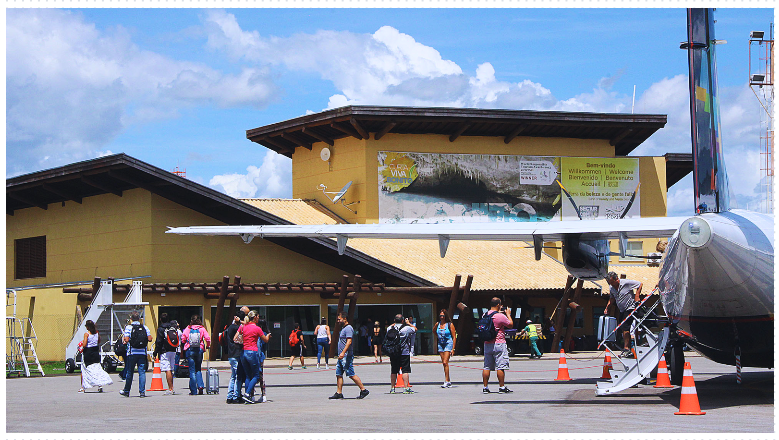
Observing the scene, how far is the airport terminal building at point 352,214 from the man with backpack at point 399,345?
44.0 feet

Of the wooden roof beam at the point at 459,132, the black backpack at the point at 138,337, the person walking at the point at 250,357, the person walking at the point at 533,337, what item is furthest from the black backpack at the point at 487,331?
the wooden roof beam at the point at 459,132

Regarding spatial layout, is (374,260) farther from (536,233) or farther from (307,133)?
(536,233)

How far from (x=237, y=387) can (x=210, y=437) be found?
509 cm

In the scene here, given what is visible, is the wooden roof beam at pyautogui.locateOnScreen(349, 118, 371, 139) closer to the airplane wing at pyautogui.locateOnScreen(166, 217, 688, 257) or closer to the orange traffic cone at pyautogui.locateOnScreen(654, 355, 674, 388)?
the airplane wing at pyautogui.locateOnScreen(166, 217, 688, 257)

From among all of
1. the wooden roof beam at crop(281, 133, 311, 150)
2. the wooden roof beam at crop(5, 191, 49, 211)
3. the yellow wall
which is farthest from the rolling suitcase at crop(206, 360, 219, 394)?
the wooden roof beam at crop(281, 133, 311, 150)

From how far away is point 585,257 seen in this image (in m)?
16.8

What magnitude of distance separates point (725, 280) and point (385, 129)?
87.1ft

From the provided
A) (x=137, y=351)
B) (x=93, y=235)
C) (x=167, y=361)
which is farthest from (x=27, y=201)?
(x=137, y=351)

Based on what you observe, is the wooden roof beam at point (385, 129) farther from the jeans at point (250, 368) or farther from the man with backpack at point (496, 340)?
the jeans at point (250, 368)

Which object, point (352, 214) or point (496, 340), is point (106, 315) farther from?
point (496, 340)

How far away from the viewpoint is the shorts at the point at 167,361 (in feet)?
58.1

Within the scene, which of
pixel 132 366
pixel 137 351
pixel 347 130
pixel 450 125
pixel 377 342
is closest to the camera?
pixel 137 351

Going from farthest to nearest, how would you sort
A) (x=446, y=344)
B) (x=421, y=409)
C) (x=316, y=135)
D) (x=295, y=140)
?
(x=295, y=140)
(x=316, y=135)
(x=446, y=344)
(x=421, y=409)

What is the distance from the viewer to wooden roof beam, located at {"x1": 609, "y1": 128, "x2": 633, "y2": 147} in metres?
41.4
